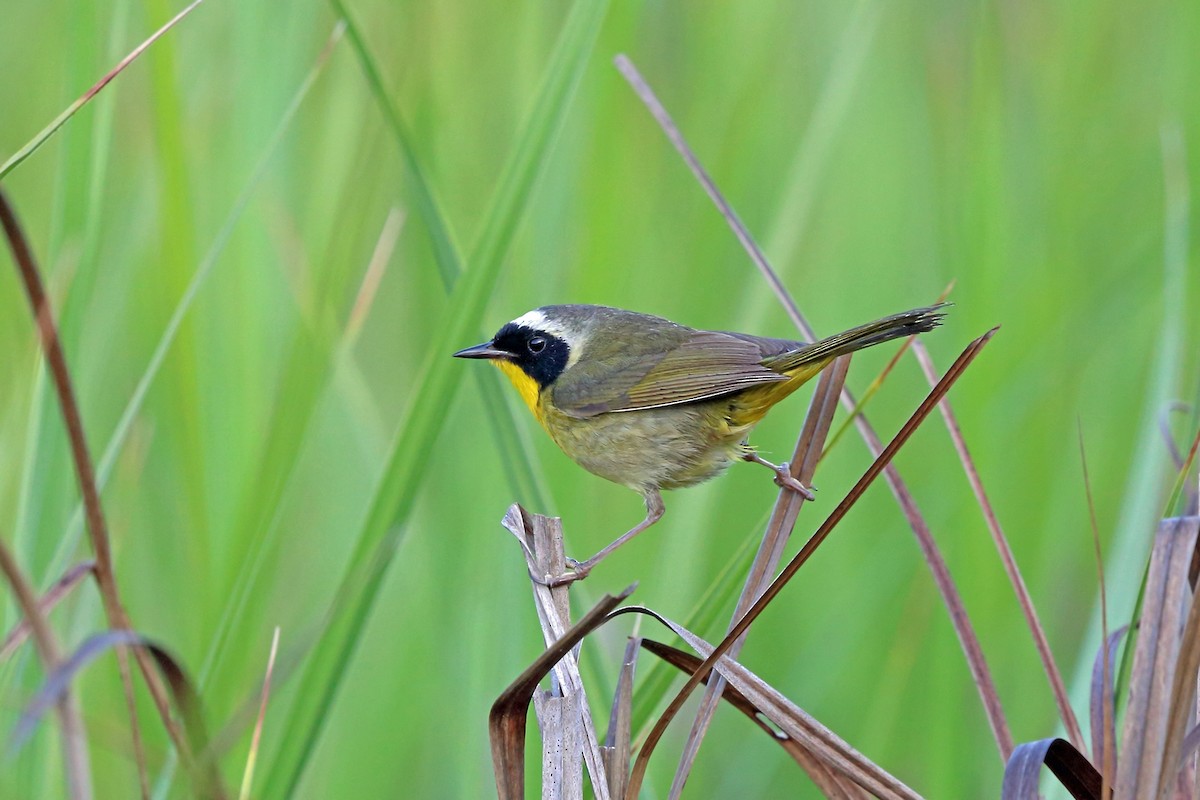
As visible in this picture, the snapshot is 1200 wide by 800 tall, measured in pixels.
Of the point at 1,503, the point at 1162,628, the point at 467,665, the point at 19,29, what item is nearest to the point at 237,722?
the point at 1162,628

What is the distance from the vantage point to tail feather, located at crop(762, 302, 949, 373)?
1.88 metres

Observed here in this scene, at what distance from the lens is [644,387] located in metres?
2.75

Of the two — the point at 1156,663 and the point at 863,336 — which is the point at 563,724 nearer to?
the point at 1156,663

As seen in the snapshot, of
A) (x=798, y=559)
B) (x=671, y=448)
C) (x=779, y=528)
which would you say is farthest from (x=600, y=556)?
(x=798, y=559)

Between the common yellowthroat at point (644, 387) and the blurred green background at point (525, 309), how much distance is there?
3.3 inches

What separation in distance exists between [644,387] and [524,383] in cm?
36

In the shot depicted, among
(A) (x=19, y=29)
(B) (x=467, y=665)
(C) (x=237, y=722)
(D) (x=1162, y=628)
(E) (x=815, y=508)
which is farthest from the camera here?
(A) (x=19, y=29)

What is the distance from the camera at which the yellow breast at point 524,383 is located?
9.56 feet

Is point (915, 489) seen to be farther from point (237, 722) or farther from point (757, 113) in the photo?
point (237, 722)

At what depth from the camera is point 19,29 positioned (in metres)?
3.66

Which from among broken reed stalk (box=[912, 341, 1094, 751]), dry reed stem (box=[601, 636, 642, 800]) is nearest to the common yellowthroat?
broken reed stalk (box=[912, 341, 1094, 751])

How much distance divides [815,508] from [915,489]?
10.8 inches

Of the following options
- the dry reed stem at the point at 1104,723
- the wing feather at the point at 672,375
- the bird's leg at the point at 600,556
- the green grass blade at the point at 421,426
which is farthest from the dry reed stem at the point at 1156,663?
the wing feather at the point at 672,375

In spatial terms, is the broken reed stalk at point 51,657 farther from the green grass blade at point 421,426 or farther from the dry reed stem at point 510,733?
the green grass blade at point 421,426
